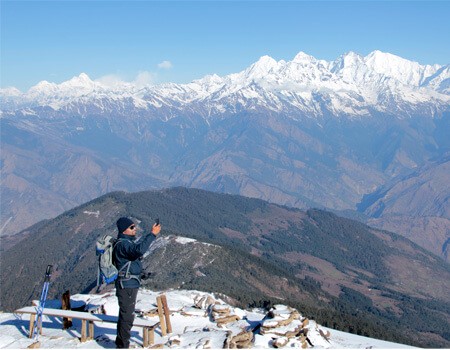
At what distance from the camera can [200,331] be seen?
25.3 meters

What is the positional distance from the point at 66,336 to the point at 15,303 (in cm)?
14361

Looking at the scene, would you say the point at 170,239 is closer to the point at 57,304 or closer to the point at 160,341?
the point at 57,304

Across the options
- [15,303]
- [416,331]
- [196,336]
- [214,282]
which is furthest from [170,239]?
[196,336]

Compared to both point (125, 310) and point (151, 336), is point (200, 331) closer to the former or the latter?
point (151, 336)

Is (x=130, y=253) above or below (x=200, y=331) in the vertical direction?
above

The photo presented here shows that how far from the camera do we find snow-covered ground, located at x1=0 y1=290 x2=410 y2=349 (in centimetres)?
2283

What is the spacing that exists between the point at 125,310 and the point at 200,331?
649 centimetres

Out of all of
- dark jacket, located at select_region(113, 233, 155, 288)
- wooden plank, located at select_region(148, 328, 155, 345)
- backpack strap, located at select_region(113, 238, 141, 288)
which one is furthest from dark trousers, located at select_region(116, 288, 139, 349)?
wooden plank, located at select_region(148, 328, 155, 345)

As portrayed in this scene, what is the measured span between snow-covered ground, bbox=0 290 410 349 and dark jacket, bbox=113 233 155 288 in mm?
3916

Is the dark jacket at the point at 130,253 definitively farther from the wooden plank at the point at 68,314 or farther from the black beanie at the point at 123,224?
the wooden plank at the point at 68,314

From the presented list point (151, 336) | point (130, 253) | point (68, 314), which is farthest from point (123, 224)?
point (68, 314)

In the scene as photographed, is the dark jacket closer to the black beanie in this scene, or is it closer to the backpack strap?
the backpack strap

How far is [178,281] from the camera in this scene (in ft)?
360

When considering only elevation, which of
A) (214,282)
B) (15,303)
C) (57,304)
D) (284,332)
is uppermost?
(284,332)
